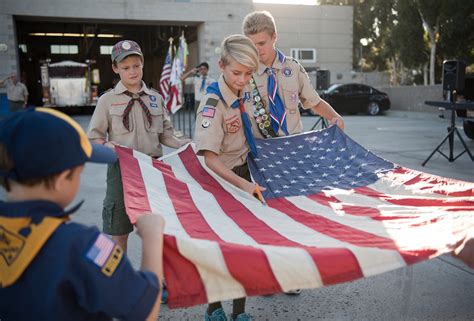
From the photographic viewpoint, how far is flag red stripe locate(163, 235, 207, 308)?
172cm

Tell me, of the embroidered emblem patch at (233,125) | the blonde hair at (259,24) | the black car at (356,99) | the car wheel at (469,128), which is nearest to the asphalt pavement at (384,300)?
the embroidered emblem patch at (233,125)

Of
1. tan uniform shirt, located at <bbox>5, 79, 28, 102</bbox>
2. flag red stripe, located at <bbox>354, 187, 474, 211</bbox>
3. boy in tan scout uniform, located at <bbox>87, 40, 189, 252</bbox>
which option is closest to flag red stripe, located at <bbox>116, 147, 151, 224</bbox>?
boy in tan scout uniform, located at <bbox>87, 40, 189, 252</bbox>

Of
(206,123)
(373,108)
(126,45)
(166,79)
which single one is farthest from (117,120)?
(373,108)

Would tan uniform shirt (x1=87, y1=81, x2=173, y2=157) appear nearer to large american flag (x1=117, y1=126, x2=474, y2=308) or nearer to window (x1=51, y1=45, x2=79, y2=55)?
large american flag (x1=117, y1=126, x2=474, y2=308)

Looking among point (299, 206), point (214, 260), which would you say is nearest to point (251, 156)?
point (299, 206)

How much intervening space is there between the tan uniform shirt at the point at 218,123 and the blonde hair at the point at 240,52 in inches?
8.8

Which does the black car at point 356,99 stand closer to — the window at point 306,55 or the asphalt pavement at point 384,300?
the window at point 306,55

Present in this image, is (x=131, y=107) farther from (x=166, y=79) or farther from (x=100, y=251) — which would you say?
(x=166, y=79)

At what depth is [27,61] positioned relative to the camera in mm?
31234

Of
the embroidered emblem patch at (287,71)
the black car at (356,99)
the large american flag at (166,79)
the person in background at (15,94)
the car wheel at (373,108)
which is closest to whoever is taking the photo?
the embroidered emblem patch at (287,71)

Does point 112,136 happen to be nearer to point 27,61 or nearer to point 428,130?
point 428,130

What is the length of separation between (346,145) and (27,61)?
32473 mm

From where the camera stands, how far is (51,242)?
125cm

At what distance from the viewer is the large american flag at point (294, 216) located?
5.79 ft
